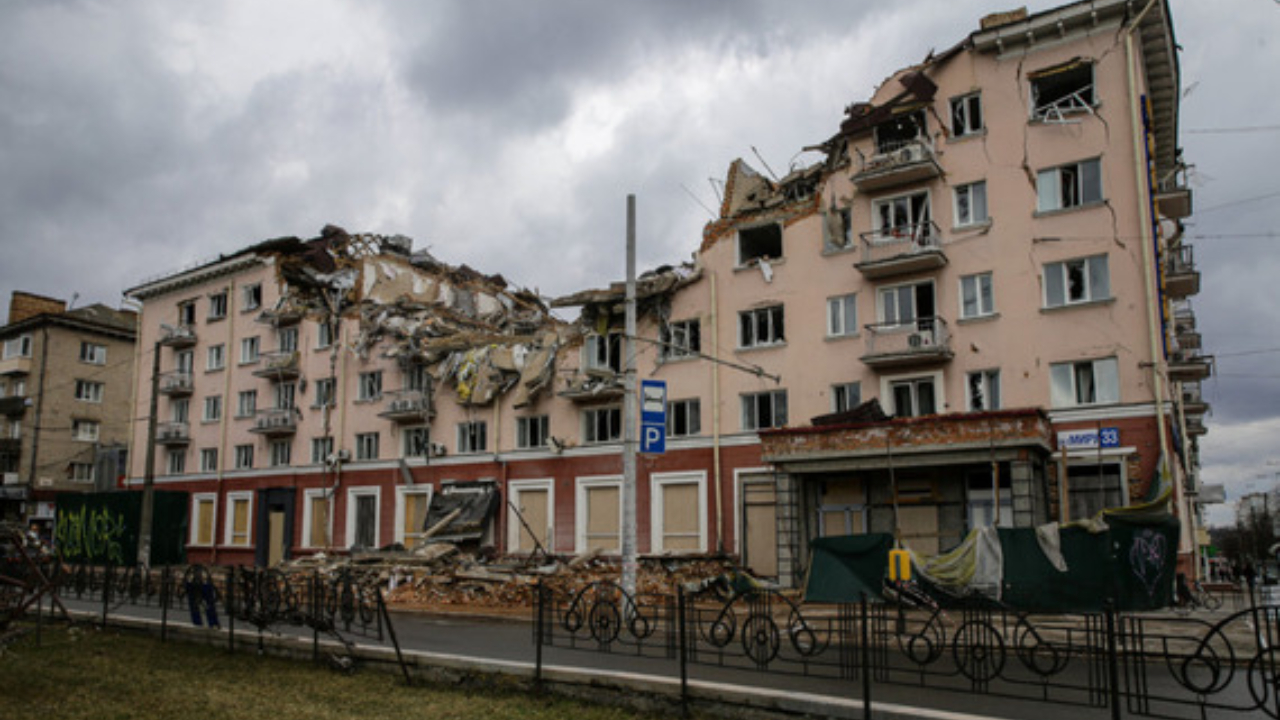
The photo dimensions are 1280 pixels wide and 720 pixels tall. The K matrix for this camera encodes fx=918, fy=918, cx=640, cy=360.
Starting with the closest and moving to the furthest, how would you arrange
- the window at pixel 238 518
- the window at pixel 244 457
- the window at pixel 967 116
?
the window at pixel 967 116
the window at pixel 238 518
the window at pixel 244 457

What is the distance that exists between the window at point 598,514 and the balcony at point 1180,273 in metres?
20.3

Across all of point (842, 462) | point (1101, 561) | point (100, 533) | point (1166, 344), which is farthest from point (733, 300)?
point (100, 533)

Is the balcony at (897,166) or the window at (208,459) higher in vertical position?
the balcony at (897,166)

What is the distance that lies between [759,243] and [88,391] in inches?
2040

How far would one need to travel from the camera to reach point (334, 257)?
46.2 m

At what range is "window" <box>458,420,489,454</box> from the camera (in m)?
38.4

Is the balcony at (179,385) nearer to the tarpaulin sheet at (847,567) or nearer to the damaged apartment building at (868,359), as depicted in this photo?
the damaged apartment building at (868,359)

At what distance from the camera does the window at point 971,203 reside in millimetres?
28312

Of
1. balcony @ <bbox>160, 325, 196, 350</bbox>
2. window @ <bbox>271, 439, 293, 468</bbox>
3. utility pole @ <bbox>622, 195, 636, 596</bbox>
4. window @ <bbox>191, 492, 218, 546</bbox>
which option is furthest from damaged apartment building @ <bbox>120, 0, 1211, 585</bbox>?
balcony @ <bbox>160, 325, 196, 350</bbox>

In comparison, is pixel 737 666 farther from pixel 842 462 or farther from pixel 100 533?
pixel 100 533

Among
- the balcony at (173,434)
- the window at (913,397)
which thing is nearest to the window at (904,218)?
the window at (913,397)

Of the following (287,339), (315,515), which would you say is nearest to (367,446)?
(315,515)

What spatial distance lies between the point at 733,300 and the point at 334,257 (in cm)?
2319

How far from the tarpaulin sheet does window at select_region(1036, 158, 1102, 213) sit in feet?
39.4
